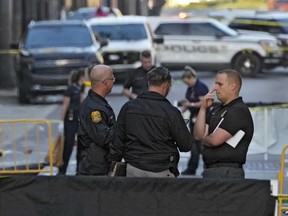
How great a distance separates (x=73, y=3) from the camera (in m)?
54.7

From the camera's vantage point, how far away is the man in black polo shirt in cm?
822

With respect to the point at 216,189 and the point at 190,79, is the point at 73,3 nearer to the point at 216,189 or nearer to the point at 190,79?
the point at 190,79

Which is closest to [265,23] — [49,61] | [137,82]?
[49,61]

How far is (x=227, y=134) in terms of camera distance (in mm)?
8180

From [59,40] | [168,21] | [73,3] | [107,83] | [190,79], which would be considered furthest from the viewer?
[73,3]

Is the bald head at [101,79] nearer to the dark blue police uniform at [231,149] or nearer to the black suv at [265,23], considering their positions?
the dark blue police uniform at [231,149]

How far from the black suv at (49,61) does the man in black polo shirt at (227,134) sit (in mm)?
15578

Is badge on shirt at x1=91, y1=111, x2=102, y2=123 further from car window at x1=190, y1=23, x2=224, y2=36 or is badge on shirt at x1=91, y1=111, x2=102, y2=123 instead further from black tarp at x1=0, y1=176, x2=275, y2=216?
car window at x1=190, y1=23, x2=224, y2=36

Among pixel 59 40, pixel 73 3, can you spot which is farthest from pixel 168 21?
pixel 73 3

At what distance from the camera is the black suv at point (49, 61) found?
79.3 feet

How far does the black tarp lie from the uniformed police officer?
0.87m

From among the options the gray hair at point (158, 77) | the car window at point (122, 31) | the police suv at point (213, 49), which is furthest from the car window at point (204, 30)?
the gray hair at point (158, 77)

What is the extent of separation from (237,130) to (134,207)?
1.13 metres

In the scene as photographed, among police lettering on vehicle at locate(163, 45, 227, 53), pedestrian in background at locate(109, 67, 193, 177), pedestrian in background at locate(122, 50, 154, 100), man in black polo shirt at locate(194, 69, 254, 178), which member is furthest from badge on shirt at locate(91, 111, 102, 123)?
police lettering on vehicle at locate(163, 45, 227, 53)
